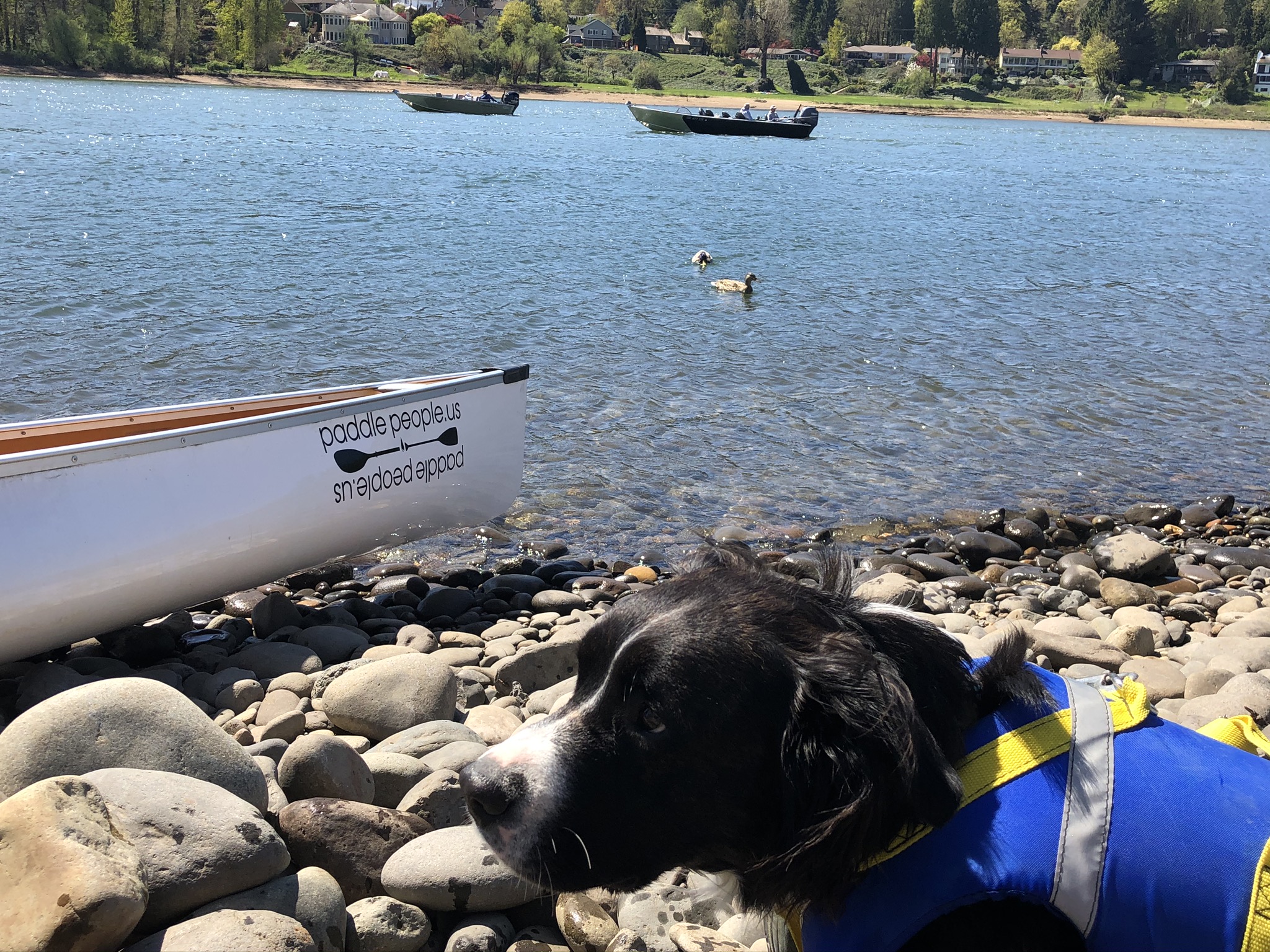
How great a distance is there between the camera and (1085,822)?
219cm

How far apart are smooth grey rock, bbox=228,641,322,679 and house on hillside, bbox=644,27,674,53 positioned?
15260 cm

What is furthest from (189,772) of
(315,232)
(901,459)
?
(315,232)

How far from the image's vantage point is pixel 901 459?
11.4 meters

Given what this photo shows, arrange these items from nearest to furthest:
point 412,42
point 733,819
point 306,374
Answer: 1. point 733,819
2. point 306,374
3. point 412,42

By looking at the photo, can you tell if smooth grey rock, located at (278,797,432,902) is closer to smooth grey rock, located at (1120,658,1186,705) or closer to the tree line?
smooth grey rock, located at (1120,658,1186,705)

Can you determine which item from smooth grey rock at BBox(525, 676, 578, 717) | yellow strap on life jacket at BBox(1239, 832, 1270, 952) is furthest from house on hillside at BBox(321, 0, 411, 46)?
yellow strap on life jacket at BBox(1239, 832, 1270, 952)

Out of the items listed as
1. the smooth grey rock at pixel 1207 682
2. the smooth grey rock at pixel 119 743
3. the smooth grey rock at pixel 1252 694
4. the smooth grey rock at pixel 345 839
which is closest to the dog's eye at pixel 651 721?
the smooth grey rock at pixel 345 839

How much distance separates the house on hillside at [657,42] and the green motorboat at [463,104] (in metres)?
74.4

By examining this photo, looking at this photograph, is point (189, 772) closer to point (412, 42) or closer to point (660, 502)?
point (660, 502)

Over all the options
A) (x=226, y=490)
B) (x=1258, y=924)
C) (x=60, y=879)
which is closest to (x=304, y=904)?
(x=60, y=879)

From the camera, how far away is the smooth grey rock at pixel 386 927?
356cm

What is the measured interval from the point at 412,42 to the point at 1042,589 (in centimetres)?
15345

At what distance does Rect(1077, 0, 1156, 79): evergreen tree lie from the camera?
463ft

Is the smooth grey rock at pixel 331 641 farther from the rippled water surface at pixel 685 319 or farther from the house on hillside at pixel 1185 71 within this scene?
the house on hillside at pixel 1185 71
